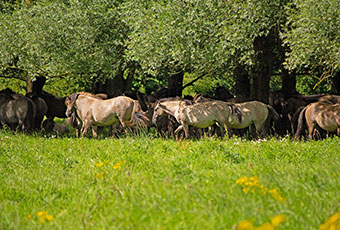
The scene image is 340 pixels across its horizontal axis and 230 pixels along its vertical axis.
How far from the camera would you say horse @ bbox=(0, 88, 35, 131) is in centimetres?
1969

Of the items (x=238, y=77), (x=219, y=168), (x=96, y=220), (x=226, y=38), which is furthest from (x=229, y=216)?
(x=238, y=77)

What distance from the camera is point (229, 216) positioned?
5254 millimetres

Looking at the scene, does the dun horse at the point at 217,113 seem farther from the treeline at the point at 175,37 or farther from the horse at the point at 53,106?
the horse at the point at 53,106

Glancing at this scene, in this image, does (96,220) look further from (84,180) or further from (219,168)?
(219,168)

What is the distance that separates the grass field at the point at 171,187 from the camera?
539cm

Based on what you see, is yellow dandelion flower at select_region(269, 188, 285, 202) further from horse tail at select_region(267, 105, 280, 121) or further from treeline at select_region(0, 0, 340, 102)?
horse tail at select_region(267, 105, 280, 121)

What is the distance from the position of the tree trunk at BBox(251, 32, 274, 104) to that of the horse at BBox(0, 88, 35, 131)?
30.5ft

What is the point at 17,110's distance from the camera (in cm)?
1967

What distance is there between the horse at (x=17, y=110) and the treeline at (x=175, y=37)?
1.48 m

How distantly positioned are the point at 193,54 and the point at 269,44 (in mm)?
3808

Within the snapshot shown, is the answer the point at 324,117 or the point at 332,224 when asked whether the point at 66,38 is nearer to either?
the point at 324,117

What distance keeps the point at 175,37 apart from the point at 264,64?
426 cm

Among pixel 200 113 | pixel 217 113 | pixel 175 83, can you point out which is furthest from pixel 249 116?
pixel 175 83

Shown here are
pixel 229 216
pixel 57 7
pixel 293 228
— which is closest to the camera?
pixel 293 228
